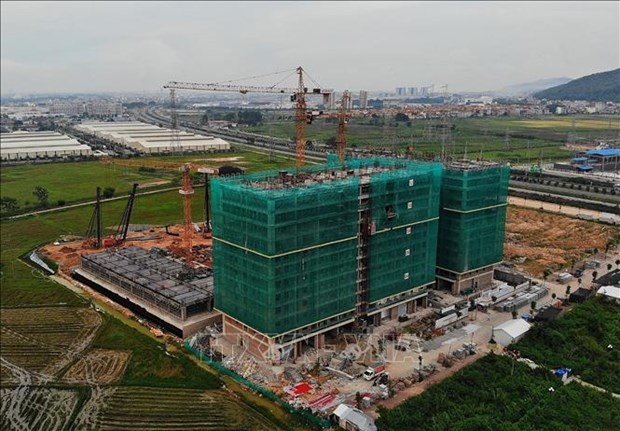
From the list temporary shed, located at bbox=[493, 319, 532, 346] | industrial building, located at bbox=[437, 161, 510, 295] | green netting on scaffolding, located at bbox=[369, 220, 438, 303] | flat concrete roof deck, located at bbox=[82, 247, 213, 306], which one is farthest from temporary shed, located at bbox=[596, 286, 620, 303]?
flat concrete roof deck, located at bbox=[82, 247, 213, 306]

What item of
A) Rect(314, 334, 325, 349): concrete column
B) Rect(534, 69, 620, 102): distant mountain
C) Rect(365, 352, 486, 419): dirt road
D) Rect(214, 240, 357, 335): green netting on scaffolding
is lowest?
Rect(365, 352, 486, 419): dirt road

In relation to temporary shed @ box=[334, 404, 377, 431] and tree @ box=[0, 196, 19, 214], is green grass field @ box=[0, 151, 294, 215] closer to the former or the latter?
tree @ box=[0, 196, 19, 214]

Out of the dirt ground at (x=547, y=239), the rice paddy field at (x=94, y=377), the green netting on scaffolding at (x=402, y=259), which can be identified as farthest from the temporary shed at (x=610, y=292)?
the rice paddy field at (x=94, y=377)

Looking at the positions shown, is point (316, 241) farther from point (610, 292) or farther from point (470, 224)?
point (610, 292)

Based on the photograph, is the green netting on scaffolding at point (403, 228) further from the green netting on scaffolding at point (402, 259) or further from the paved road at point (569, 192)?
the paved road at point (569, 192)

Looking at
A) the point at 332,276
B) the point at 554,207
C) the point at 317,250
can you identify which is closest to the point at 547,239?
the point at 554,207

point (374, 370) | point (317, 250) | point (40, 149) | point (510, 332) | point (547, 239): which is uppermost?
point (317, 250)

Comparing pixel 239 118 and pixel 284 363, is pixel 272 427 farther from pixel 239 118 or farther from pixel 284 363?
pixel 239 118
